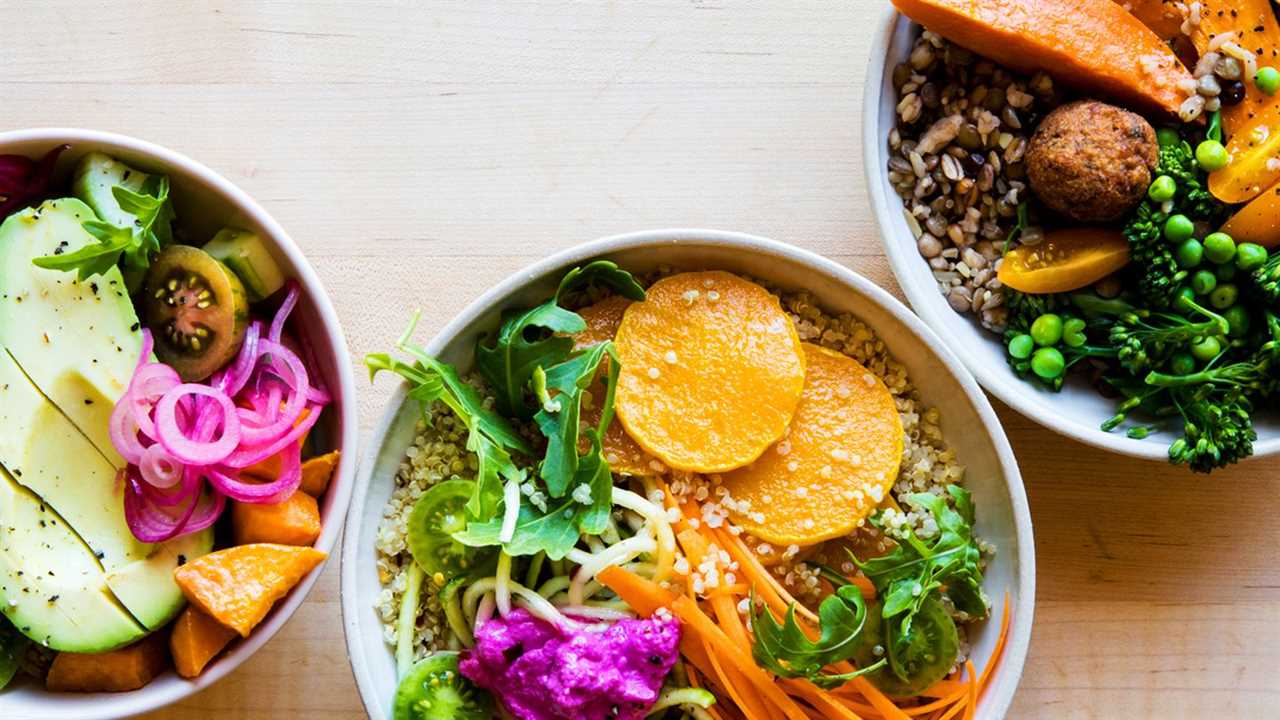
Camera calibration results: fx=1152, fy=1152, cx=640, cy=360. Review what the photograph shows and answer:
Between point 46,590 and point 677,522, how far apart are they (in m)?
1.17

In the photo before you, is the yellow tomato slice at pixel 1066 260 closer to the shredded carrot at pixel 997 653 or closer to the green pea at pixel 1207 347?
the green pea at pixel 1207 347

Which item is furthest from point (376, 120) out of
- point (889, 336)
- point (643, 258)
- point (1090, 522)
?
point (1090, 522)

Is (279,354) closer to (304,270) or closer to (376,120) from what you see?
(304,270)

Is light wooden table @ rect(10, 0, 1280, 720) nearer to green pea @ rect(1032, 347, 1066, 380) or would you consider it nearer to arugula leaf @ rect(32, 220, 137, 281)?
green pea @ rect(1032, 347, 1066, 380)

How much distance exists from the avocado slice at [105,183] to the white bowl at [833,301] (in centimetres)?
65

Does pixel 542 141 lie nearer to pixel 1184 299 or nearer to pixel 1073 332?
pixel 1073 332

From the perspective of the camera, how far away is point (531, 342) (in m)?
2.34

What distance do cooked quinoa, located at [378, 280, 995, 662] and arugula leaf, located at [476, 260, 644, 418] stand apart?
0.45ft

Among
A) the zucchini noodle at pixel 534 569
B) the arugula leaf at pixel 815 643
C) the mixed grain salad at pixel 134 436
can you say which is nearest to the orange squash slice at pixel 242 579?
the mixed grain salad at pixel 134 436

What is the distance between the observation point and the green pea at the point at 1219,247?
2320 millimetres

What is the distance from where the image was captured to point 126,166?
227 centimetres

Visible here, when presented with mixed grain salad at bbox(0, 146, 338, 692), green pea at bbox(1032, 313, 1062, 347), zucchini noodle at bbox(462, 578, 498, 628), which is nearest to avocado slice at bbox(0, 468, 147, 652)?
mixed grain salad at bbox(0, 146, 338, 692)

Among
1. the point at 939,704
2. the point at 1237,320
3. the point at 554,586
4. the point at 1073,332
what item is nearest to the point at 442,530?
the point at 554,586

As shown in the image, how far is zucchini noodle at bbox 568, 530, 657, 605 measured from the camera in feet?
7.30
